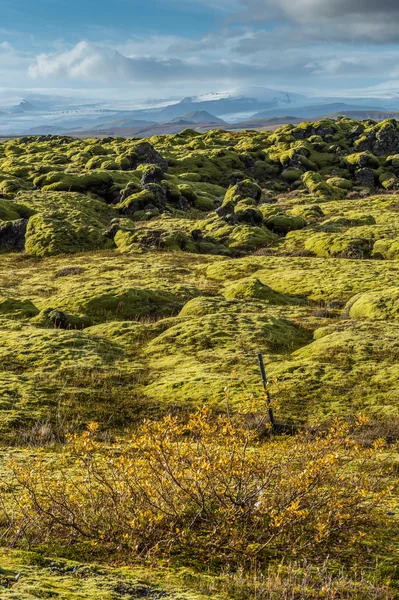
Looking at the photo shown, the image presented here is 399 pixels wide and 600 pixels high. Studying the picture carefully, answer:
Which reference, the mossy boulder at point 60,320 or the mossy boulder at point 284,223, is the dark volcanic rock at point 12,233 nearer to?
the mossy boulder at point 284,223

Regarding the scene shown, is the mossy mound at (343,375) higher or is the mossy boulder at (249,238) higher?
the mossy boulder at (249,238)

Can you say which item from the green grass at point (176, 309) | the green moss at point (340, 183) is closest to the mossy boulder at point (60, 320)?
the green grass at point (176, 309)

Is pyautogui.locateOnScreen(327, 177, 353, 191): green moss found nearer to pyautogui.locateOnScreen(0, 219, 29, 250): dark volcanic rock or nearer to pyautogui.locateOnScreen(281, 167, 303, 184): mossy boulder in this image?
pyautogui.locateOnScreen(281, 167, 303, 184): mossy boulder

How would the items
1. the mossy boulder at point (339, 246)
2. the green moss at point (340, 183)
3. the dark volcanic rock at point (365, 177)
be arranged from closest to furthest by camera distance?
1. the mossy boulder at point (339, 246)
2. the green moss at point (340, 183)
3. the dark volcanic rock at point (365, 177)

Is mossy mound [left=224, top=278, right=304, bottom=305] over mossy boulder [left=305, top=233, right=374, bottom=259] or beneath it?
beneath

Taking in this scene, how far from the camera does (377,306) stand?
32.9 m

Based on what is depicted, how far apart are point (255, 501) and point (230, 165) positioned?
12003 centimetres

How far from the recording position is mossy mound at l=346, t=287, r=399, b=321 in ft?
105

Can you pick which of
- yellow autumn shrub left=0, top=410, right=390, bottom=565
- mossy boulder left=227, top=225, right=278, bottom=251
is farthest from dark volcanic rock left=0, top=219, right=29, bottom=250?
yellow autumn shrub left=0, top=410, right=390, bottom=565

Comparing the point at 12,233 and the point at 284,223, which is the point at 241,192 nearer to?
the point at 284,223

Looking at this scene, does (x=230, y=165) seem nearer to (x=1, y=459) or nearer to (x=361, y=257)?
(x=361, y=257)

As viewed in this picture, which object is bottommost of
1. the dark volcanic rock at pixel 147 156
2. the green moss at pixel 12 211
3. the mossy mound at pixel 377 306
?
the mossy mound at pixel 377 306

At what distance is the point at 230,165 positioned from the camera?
12494 centimetres

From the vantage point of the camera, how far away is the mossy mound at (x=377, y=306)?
31.9 m
